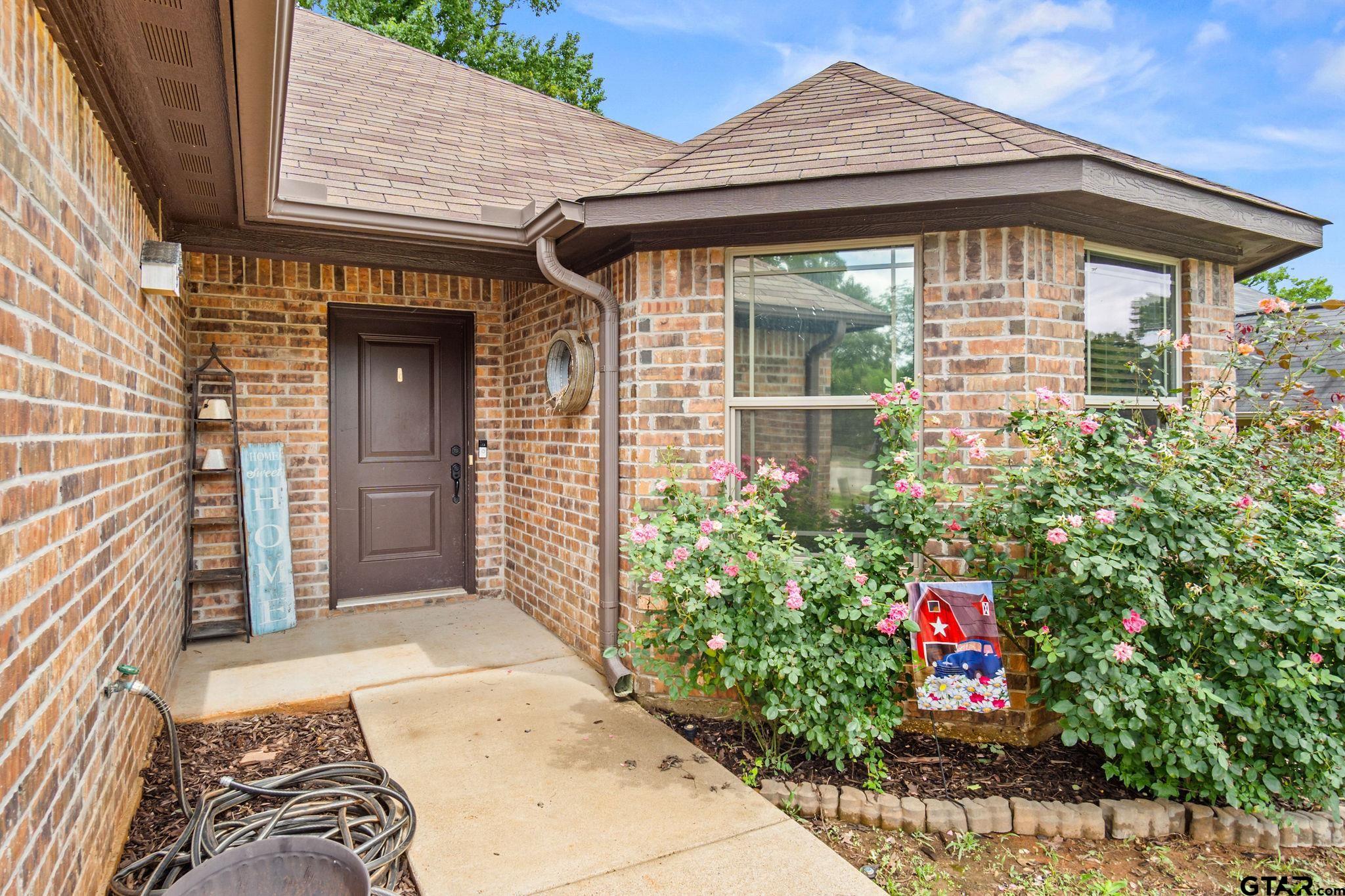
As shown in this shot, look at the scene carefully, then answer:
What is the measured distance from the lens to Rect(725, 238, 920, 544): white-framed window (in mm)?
3363

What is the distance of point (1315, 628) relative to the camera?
2408 millimetres

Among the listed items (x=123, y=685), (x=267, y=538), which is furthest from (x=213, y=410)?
(x=123, y=685)

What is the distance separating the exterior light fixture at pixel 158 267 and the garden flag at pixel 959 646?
3.17m

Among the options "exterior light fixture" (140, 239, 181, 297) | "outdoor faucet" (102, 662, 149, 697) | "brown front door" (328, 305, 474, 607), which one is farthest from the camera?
"brown front door" (328, 305, 474, 607)

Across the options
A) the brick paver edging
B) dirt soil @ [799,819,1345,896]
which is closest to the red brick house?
the brick paver edging

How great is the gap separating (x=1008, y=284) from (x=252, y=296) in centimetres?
430

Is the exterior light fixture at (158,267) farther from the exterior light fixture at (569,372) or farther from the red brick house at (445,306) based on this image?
the exterior light fixture at (569,372)

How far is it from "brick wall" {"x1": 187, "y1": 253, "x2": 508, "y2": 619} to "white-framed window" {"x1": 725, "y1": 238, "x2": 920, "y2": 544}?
2.30m

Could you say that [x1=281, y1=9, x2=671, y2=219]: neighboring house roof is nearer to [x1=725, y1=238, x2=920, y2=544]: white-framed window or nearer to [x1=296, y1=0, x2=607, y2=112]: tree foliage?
[x1=725, y1=238, x2=920, y2=544]: white-framed window

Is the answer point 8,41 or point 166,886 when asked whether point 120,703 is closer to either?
point 166,886

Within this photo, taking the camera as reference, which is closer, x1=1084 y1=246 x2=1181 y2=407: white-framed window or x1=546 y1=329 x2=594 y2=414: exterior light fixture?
x1=1084 y1=246 x2=1181 y2=407: white-framed window

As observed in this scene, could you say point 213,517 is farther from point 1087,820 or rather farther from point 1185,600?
point 1185,600

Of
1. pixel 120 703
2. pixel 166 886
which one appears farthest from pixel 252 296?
pixel 166 886

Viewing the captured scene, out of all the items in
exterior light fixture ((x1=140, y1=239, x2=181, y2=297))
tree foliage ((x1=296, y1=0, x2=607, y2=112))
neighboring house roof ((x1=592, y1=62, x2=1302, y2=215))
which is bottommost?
exterior light fixture ((x1=140, y1=239, x2=181, y2=297))
